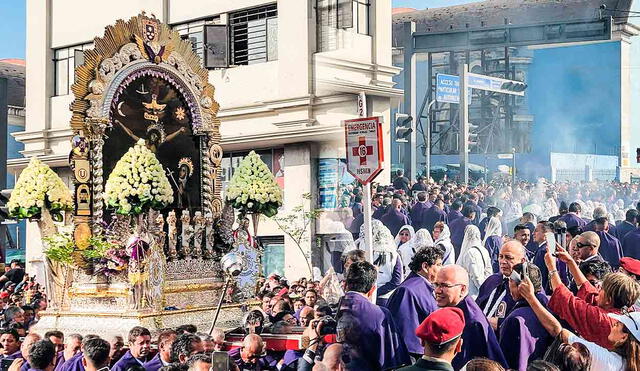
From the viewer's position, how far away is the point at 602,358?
16.1 ft

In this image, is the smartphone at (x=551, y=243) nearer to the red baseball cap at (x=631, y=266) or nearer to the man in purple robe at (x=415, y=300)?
the red baseball cap at (x=631, y=266)

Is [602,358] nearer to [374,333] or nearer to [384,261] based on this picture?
[374,333]

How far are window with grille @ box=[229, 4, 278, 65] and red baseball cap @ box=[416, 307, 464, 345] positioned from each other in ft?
27.7

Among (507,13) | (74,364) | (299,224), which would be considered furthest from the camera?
(299,224)

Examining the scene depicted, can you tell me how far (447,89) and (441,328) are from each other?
1.81m

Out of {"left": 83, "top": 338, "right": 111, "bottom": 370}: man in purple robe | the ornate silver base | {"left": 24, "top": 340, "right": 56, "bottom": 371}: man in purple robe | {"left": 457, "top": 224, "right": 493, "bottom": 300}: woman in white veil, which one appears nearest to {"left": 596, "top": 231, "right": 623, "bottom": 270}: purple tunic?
{"left": 457, "top": 224, "right": 493, "bottom": 300}: woman in white veil

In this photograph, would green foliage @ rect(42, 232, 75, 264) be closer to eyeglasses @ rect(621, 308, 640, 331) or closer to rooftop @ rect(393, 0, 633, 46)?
rooftop @ rect(393, 0, 633, 46)

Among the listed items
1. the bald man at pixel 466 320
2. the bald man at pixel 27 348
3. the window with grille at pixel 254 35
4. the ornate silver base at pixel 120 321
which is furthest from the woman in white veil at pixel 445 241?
the window with grille at pixel 254 35

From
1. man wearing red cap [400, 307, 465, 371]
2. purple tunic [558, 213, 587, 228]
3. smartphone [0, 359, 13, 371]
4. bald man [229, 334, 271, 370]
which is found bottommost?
smartphone [0, 359, 13, 371]

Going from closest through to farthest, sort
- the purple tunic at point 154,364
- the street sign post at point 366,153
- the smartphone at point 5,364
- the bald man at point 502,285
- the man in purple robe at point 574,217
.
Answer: the bald man at point 502,285
the street sign post at point 366,153
the man in purple robe at point 574,217
the purple tunic at point 154,364
the smartphone at point 5,364

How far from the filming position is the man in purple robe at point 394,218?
20.3 ft

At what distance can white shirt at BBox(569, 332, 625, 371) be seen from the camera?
16.0 feet

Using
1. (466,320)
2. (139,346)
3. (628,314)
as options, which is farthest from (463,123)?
(139,346)

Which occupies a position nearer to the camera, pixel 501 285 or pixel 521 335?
pixel 521 335
